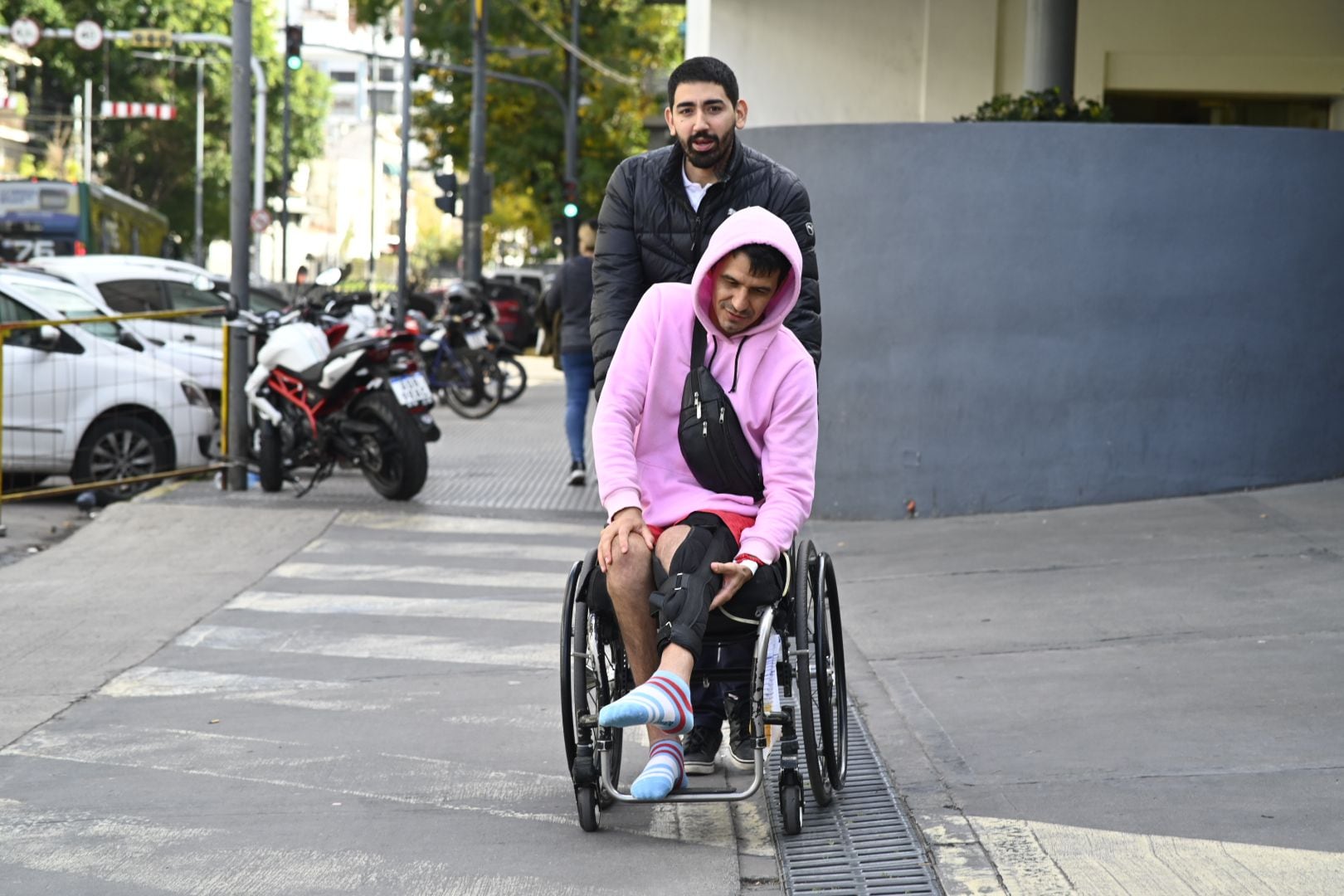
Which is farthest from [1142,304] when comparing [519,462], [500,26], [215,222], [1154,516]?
[215,222]

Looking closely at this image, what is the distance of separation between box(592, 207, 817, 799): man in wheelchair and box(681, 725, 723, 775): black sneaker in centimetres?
47

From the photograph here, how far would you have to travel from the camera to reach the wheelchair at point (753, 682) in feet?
14.8

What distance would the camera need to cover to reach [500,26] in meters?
43.9

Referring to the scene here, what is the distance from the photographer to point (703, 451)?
4711mm

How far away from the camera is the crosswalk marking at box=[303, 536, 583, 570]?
9867mm

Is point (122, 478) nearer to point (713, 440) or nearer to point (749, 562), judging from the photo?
point (713, 440)

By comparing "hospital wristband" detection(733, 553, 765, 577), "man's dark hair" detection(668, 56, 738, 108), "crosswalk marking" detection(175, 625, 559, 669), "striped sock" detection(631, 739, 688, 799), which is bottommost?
"crosswalk marking" detection(175, 625, 559, 669)

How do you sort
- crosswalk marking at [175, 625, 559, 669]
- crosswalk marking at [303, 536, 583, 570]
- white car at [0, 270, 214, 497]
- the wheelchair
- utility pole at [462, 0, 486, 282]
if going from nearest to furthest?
the wheelchair, crosswalk marking at [175, 625, 559, 669], crosswalk marking at [303, 536, 583, 570], white car at [0, 270, 214, 497], utility pole at [462, 0, 486, 282]

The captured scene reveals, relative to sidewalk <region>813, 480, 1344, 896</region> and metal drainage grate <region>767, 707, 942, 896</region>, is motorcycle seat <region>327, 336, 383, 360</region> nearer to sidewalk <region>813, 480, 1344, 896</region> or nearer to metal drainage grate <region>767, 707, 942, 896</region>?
sidewalk <region>813, 480, 1344, 896</region>

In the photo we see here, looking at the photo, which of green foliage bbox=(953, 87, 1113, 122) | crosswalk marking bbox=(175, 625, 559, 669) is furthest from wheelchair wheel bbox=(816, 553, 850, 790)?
green foliage bbox=(953, 87, 1113, 122)

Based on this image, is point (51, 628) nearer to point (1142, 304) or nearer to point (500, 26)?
point (1142, 304)

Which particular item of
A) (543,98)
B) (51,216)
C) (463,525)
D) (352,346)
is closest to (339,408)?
(352,346)

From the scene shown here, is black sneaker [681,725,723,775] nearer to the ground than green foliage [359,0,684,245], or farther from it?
nearer to the ground

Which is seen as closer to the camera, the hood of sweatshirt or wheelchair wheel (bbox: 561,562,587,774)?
wheelchair wheel (bbox: 561,562,587,774)
